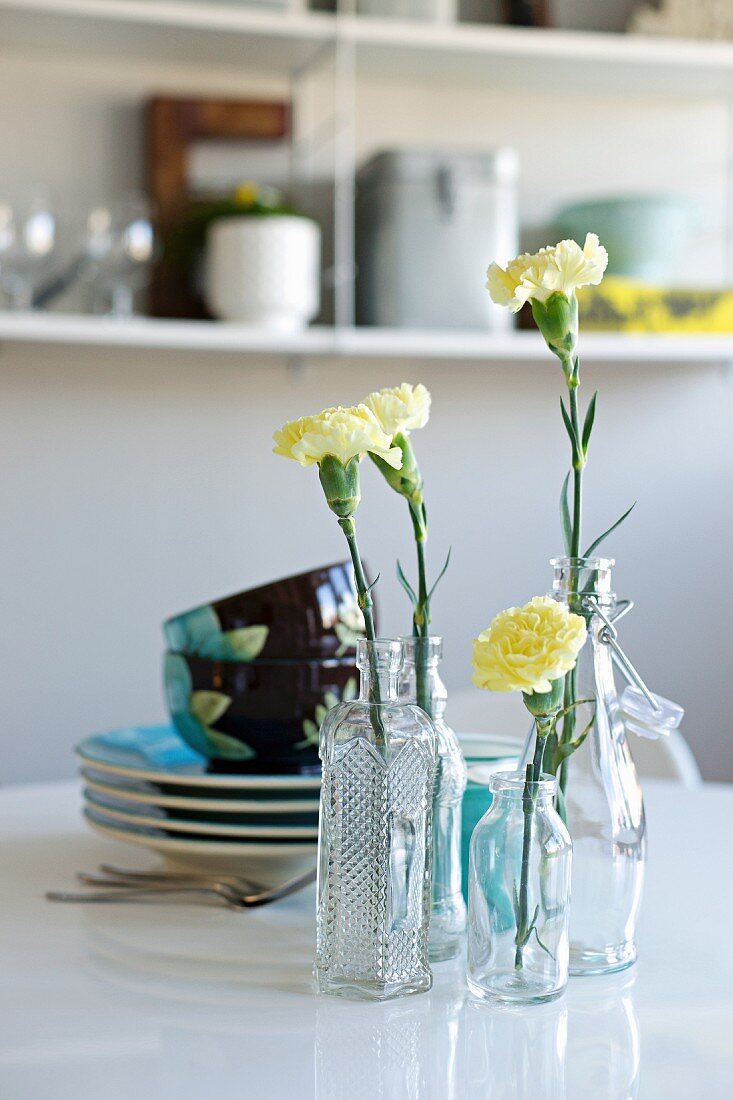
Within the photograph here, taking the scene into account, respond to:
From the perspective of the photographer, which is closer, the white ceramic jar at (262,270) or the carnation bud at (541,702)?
the carnation bud at (541,702)

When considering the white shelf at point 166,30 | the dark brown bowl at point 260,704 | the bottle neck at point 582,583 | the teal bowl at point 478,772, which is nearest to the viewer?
the bottle neck at point 582,583

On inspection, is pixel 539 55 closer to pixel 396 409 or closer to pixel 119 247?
pixel 119 247

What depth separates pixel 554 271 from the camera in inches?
24.0

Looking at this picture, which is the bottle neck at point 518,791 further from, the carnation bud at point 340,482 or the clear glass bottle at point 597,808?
the carnation bud at point 340,482

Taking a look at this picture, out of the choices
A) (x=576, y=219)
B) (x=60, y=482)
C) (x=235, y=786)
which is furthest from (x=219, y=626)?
(x=576, y=219)

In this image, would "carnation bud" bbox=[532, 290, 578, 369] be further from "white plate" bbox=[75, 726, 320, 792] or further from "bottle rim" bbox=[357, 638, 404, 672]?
"white plate" bbox=[75, 726, 320, 792]

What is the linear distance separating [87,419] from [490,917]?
1484 mm

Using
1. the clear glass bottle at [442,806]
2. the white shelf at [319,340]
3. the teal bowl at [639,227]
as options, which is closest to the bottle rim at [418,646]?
the clear glass bottle at [442,806]

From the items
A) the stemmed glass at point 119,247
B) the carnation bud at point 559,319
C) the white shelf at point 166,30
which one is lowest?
the carnation bud at point 559,319

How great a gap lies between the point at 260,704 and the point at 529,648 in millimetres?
339

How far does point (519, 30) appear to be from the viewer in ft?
6.17

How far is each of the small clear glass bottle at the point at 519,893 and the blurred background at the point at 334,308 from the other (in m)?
1.27

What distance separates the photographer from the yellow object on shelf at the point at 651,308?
6.35ft

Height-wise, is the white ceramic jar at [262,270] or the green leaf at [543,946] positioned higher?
the white ceramic jar at [262,270]
